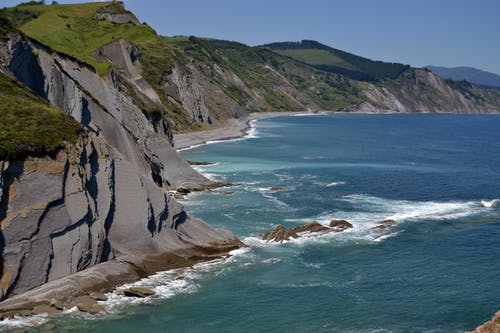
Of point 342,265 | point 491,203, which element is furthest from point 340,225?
point 491,203

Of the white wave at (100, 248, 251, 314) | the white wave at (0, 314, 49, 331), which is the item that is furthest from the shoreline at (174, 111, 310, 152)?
the white wave at (0, 314, 49, 331)

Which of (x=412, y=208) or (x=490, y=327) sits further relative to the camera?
(x=412, y=208)

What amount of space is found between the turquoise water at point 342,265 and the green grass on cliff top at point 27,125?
12564mm

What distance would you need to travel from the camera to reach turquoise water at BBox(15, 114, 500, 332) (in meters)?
38.2

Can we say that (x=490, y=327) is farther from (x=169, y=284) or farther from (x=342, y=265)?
(x=169, y=284)

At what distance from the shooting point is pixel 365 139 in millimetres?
180500

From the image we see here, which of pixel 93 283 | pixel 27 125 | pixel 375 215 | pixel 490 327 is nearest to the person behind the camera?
pixel 490 327

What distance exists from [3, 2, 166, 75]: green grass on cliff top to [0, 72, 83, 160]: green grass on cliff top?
105m

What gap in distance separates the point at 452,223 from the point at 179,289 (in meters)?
35.2

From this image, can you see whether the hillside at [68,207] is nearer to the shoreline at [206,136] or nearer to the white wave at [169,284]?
the white wave at [169,284]

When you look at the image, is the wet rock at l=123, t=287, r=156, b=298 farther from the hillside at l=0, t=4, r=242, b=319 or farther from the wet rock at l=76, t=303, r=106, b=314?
Result: the wet rock at l=76, t=303, r=106, b=314

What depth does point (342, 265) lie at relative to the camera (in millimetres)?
49406

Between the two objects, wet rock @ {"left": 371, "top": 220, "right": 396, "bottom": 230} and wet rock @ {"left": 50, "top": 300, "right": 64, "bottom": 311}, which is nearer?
wet rock @ {"left": 50, "top": 300, "right": 64, "bottom": 311}

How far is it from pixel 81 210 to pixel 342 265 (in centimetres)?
2194
